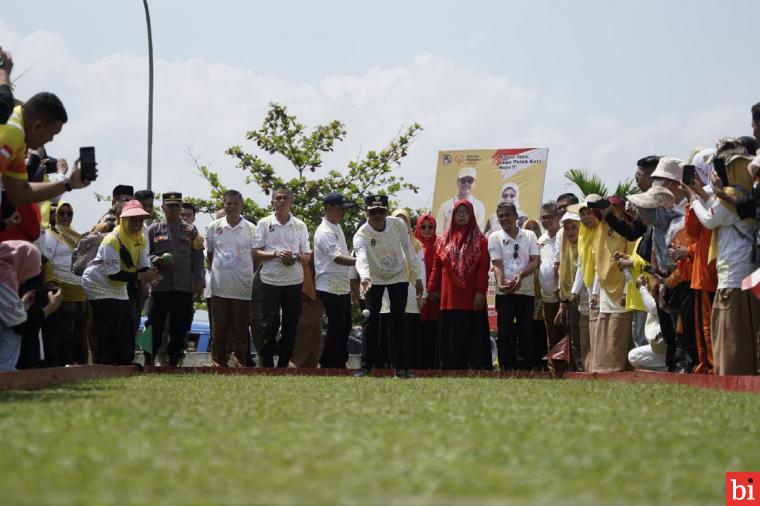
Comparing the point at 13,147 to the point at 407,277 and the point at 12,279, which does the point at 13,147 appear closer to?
the point at 12,279

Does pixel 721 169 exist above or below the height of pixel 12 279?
above

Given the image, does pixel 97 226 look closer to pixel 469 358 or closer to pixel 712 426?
pixel 469 358

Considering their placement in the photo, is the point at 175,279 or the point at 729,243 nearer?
the point at 729,243

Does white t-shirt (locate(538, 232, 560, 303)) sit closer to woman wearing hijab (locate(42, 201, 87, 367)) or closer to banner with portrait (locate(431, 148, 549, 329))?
woman wearing hijab (locate(42, 201, 87, 367))

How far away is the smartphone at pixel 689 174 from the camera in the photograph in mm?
10680

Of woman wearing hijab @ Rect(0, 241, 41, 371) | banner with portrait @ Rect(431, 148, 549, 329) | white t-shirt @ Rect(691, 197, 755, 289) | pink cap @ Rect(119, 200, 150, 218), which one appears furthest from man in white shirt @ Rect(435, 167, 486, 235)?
woman wearing hijab @ Rect(0, 241, 41, 371)

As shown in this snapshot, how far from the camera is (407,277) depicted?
13.8 metres

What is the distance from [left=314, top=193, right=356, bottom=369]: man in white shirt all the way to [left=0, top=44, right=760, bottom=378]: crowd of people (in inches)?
1.0

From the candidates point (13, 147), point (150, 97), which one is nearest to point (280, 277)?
point (13, 147)

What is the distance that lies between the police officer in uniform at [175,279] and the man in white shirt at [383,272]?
2.41 m

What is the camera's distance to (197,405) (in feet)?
23.5

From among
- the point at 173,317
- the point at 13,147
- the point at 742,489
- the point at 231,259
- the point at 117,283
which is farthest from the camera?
the point at 231,259

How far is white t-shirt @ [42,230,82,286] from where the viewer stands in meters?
14.2

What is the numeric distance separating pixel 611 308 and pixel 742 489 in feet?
30.8
